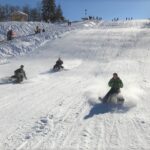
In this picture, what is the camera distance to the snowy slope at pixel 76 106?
11109 mm

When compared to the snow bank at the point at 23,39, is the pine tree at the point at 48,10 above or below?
above

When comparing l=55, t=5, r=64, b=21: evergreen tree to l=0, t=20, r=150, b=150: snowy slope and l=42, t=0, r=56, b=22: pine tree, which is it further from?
l=0, t=20, r=150, b=150: snowy slope

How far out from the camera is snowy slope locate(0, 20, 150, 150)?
36.4 ft

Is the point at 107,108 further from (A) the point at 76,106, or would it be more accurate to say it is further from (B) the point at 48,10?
(B) the point at 48,10

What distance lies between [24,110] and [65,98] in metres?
2.85

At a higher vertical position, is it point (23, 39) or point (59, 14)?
point (59, 14)

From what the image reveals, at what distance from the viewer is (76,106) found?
51.7 feet

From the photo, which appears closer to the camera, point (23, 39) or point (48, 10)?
point (23, 39)

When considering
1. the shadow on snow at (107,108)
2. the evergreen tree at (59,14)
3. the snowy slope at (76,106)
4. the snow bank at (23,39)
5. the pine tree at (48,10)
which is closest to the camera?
the snowy slope at (76,106)

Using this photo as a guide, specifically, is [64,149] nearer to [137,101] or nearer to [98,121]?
[98,121]

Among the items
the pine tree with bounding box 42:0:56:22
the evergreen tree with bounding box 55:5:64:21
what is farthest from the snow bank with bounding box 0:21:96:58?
the evergreen tree with bounding box 55:5:64:21

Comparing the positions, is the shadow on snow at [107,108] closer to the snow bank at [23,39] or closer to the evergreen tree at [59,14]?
the snow bank at [23,39]

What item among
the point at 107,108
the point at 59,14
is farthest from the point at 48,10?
the point at 107,108

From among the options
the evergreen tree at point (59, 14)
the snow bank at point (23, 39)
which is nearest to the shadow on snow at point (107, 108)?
the snow bank at point (23, 39)
